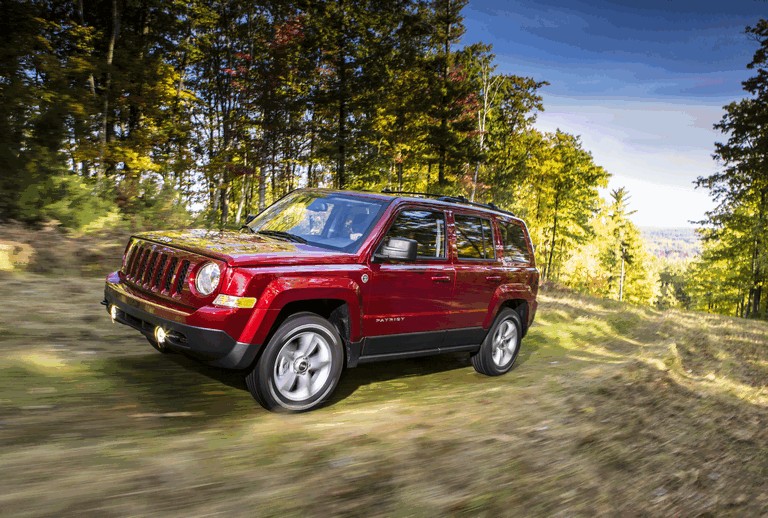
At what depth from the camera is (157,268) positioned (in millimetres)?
4395

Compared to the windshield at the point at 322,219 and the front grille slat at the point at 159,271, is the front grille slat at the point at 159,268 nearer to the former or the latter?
the front grille slat at the point at 159,271

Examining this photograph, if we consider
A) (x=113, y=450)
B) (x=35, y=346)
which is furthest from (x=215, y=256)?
(x=35, y=346)

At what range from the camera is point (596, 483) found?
3867mm

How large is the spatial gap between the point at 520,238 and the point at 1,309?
252 inches

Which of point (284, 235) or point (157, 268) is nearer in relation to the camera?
point (157, 268)

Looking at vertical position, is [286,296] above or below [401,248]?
below

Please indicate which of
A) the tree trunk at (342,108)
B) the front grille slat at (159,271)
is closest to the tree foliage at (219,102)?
the tree trunk at (342,108)

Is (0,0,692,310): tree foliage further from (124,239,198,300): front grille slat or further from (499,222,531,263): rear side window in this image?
(499,222,531,263): rear side window

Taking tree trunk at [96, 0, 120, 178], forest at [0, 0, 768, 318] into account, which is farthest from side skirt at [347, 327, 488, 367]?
tree trunk at [96, 0, 120, 178]

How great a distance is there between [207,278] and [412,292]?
Answer: 1975mm

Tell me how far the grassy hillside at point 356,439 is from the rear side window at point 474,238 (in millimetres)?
1510

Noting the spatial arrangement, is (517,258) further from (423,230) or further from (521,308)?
(423,230)

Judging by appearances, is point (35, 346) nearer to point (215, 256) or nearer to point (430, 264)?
point (215, 256)

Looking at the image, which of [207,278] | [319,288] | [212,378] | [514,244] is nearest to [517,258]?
[514,244]
